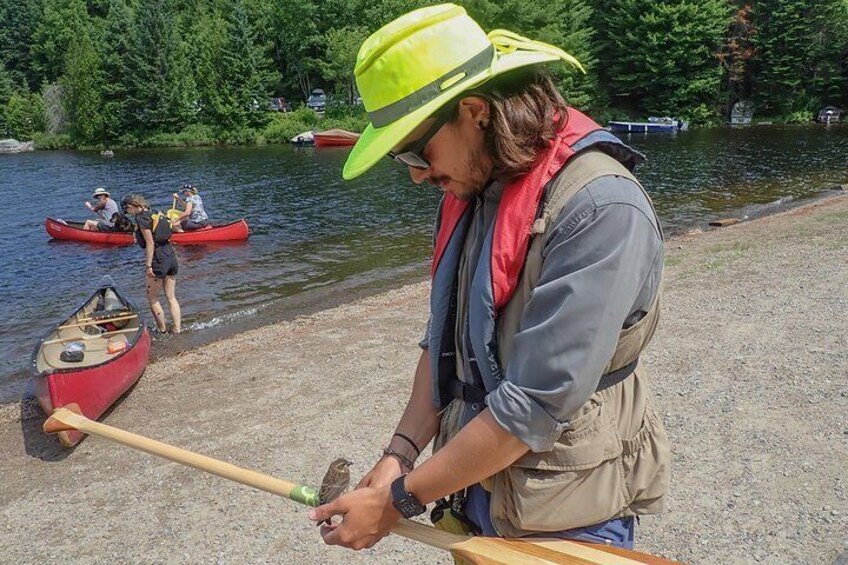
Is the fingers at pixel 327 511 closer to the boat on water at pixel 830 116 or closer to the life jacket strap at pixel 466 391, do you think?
the life jacket strap at pixel 466 391

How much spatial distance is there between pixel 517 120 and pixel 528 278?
0.38 metres

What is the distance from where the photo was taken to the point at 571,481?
5.54 ft

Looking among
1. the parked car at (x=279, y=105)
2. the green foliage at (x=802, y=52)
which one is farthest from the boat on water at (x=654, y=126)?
the parked car at (x=279, y=105)

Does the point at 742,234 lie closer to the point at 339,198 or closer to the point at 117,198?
the point at 339,198

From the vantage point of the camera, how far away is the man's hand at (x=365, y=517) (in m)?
1.90

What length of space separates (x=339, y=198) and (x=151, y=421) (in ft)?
64.7

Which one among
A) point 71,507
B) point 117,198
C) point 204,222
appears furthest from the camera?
point 117,198

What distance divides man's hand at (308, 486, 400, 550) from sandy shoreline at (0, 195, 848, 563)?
2.78 m

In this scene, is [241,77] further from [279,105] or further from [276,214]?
[276,214]

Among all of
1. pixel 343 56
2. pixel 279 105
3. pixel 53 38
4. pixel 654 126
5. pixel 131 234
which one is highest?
pixel 53 38

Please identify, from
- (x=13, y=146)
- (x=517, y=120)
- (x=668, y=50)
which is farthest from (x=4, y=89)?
(x=517, y=120)

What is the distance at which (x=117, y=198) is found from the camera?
2889 centimetres

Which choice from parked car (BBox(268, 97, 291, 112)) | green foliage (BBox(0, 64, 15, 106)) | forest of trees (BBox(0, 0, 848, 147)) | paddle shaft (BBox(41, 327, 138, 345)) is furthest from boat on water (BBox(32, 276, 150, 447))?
green foliage (BBox(0, 64, 15, 106))

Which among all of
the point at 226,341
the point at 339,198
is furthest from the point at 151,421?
the point at 339,198
